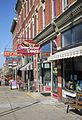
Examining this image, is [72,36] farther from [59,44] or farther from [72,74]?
[59,44]

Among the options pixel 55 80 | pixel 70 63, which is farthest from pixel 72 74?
pixel 55 80

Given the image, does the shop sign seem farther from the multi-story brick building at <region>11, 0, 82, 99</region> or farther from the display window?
the display window

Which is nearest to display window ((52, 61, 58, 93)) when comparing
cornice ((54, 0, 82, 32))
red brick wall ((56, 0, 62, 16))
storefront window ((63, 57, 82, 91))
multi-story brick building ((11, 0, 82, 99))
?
multi-story brick building ((11, 0, 82, 99))

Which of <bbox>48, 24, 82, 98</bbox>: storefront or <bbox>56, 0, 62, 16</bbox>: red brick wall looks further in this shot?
<bbox>56, 0, 62, 16</bbox>: red brick wall

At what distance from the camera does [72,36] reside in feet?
59.8

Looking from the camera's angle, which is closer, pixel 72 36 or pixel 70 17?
pixel 70 17

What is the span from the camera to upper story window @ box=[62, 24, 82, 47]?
56.2 feet

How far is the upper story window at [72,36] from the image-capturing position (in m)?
17.1

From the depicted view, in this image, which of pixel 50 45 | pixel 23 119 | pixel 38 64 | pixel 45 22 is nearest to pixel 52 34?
pixel 50 45

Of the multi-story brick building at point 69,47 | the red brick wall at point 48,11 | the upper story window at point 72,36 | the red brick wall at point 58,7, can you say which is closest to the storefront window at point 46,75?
the red brick wall at point 48,11

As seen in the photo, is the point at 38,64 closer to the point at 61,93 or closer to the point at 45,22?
the point at 45,22

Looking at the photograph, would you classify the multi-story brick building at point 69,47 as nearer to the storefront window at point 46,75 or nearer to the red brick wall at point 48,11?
the red brick wall at point 48,11

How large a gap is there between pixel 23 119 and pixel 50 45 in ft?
37.7

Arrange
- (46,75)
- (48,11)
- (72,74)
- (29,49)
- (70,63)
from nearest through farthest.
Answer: (72,74) < (70,63) < (48,11) < (29,49) < (46,75)
